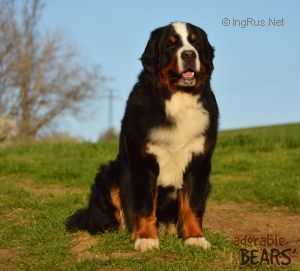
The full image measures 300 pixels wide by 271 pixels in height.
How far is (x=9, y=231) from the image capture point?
600 cm

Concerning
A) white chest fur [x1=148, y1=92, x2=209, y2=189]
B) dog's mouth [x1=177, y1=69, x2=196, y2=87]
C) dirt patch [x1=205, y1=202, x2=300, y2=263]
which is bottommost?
dirt patch [x1=205, y1=202, x2=300, y2=263]

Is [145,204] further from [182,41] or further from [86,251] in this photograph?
[182,41]

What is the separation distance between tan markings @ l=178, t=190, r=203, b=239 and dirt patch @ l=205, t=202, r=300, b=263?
2.01 feet

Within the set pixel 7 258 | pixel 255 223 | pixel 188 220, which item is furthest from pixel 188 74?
pixel 255 223

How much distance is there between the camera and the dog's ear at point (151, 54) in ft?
15.0

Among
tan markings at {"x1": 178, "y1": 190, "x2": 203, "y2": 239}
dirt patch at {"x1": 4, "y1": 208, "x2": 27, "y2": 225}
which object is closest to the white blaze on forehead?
tan markings at {"x1": 178, "y1": 190, "x2": 203, "y2": 239}

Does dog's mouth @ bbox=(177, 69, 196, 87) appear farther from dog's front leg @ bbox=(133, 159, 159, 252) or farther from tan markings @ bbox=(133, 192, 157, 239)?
tan markings @ bbox=(133, 192, 157, 239)

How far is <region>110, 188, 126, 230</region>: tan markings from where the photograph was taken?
515 cm

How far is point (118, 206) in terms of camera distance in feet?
17.0

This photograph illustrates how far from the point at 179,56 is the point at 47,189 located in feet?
17.6

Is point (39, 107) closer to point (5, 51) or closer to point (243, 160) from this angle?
point (5, 51)

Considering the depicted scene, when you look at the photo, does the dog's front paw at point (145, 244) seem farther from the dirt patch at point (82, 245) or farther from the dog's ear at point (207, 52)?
the dog's ear at point (207, 52)

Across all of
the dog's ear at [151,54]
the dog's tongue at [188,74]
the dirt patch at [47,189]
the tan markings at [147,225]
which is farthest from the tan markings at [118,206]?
the dirt patch at [47,189]

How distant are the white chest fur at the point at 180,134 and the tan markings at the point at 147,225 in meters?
0.35
